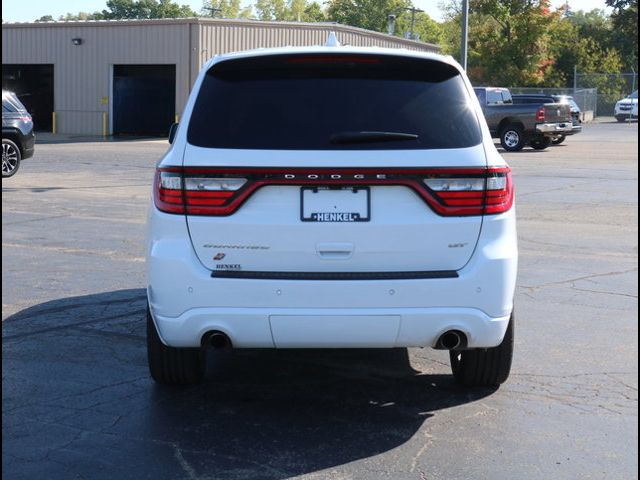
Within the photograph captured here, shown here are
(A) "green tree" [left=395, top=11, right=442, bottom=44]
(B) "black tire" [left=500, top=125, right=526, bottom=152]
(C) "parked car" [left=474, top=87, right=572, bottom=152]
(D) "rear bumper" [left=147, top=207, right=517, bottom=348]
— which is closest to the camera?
(D) "rear bumper" [left=147, top=207, right=517, bottom=348]

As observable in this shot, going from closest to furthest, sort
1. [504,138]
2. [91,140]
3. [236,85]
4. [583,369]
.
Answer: [236,85], [583,369], [504,138], [91,140]

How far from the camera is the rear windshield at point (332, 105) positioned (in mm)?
5027

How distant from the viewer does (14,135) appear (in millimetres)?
19656

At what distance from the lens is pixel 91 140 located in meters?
39.2

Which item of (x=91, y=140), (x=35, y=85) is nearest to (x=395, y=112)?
(x=91, y=140)

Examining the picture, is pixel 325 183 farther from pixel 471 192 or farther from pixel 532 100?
pixel 532 100

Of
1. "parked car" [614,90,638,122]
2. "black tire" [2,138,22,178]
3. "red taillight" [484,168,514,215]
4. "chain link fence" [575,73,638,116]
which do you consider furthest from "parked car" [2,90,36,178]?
"chain link fence" [575,73,638,116]

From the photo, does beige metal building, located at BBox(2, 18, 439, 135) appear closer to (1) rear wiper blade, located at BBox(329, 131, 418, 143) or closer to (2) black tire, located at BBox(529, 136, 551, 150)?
(2) black tire, located at BBox(529, 136, 551, 150)

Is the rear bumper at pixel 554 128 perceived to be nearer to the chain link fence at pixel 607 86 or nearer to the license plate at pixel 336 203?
the license plate at pixel 336 203

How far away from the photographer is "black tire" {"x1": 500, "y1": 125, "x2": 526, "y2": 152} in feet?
105

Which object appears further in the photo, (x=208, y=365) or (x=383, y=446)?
(x=208, y=365)

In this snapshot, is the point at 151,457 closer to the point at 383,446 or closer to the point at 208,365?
the point at 383,446

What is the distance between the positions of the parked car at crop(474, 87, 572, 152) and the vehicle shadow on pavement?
25988 millimetres

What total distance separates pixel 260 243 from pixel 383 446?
1116 millimetres
